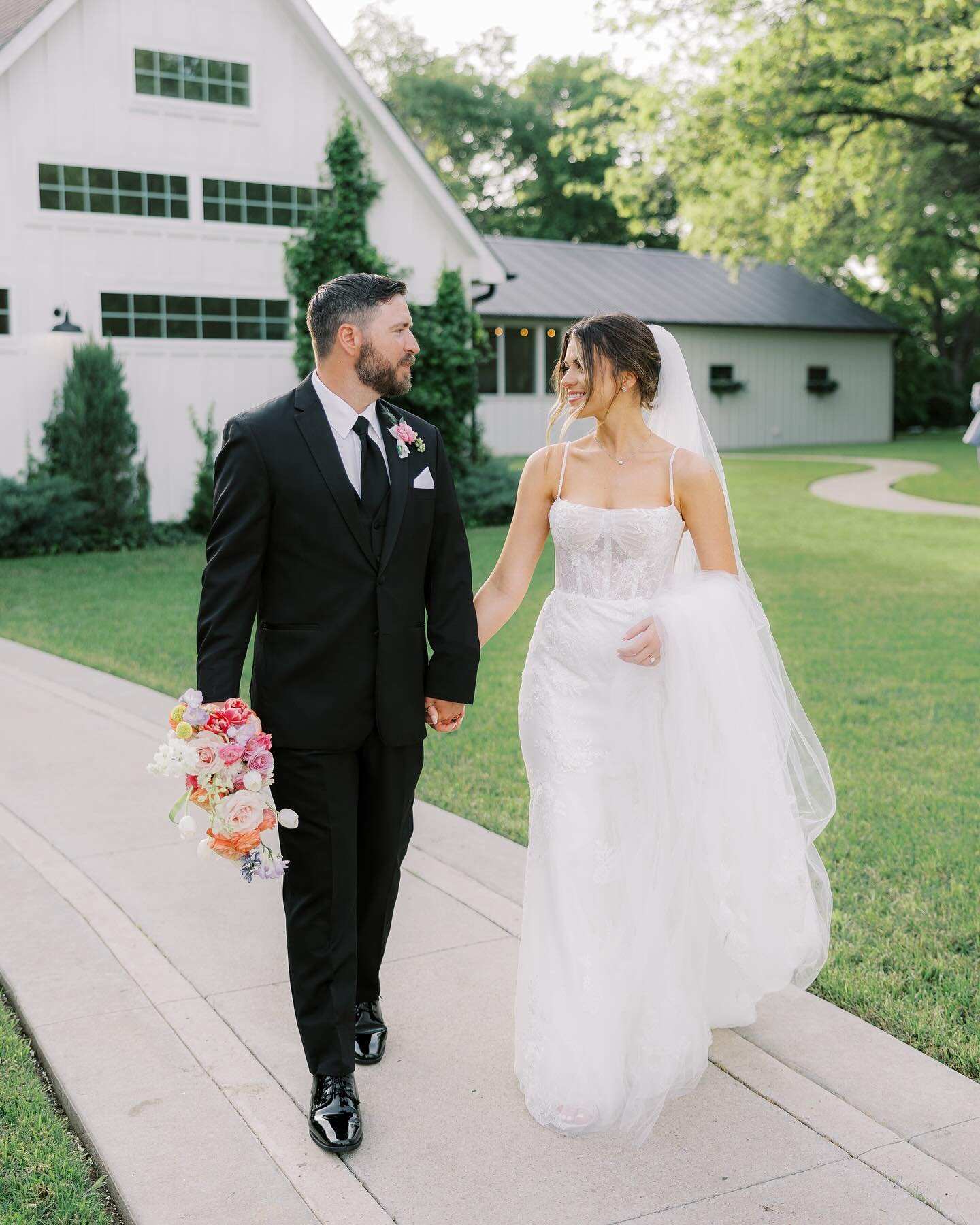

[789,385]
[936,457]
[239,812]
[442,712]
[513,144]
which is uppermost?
[513,144]

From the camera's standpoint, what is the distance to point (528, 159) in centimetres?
4972

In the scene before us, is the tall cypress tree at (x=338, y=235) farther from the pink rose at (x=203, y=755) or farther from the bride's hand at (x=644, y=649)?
the pink rose at (x=203, y=755)

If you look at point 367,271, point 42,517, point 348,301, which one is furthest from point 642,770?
point 367,271

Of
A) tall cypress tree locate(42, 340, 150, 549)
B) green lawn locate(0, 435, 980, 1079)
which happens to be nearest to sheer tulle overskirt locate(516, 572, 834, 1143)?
green lawn locate(0, 435, 980, 1079)

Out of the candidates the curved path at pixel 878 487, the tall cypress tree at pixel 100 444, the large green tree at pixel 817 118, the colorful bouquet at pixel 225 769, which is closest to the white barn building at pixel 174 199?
the tall cypress tree at pixel 100 444

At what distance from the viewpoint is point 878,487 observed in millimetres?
24297

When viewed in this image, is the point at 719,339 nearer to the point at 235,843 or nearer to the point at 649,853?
the point at 649,853

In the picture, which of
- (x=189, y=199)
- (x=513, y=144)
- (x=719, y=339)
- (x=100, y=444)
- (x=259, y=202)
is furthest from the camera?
(x=513, y=144)

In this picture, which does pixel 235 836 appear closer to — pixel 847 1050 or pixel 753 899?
pixel 753 899

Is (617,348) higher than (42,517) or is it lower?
higher

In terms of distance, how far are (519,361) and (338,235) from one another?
482 inches

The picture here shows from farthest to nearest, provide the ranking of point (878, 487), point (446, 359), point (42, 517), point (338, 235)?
point (878, 487) < point (446, 359) < point (338, 235) < point (42, 517)

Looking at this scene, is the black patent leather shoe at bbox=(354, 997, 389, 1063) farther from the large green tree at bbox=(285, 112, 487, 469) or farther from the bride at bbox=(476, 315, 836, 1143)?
the large green tree at bbox=(285, 112, 487, 469)

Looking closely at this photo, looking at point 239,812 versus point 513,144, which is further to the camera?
point 513,144
